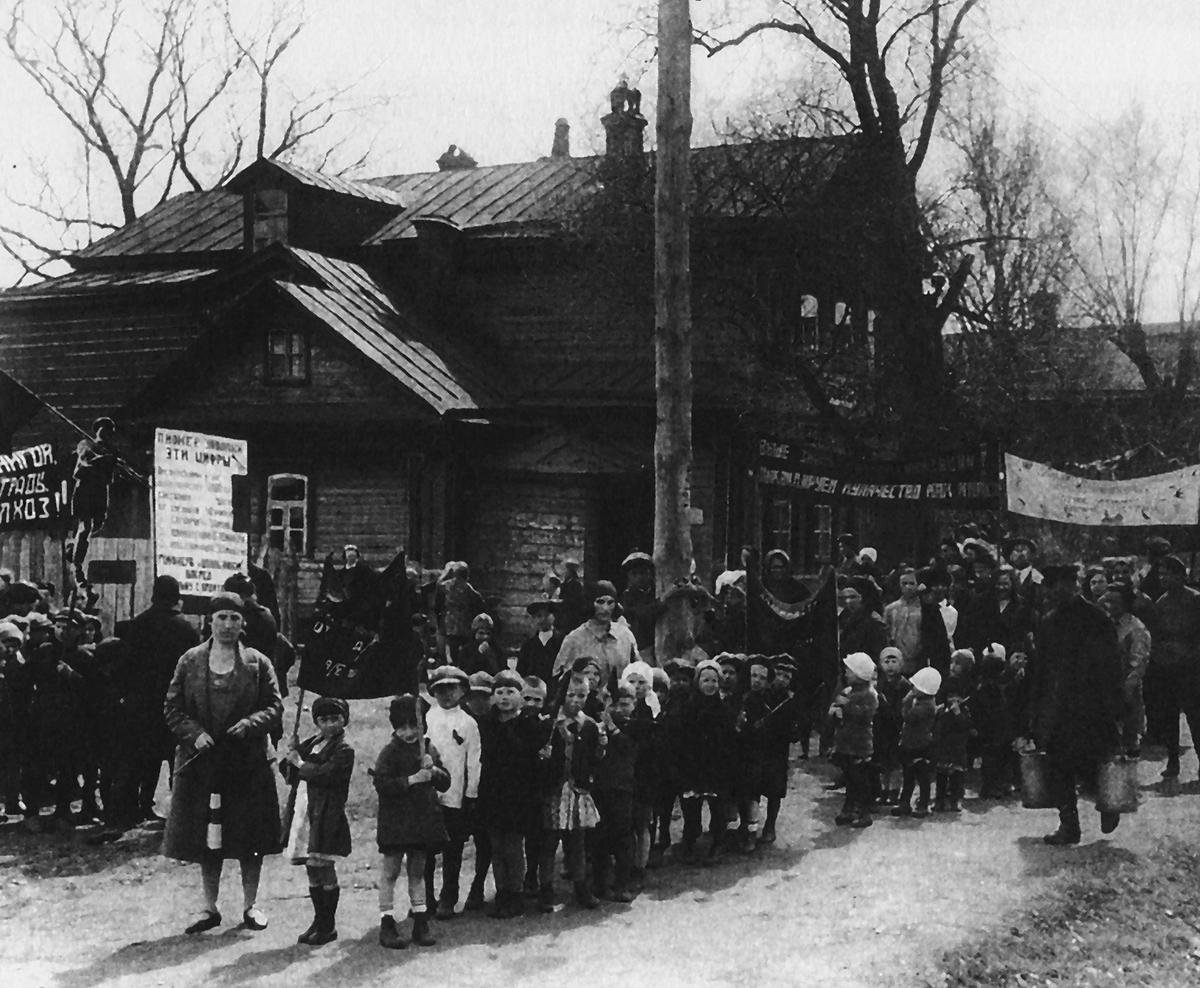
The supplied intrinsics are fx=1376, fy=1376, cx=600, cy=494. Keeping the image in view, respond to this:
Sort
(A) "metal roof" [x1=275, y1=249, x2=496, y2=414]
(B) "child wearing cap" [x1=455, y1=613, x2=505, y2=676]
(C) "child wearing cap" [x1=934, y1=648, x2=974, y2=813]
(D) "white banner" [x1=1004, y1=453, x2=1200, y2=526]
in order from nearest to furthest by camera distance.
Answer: (C) "child wearing cap" [x1=934, y1=648, x2=974, y2=813] → (B) "child wearing cap" [x1=455, y1=613, x2=505, y2=676] → (D) "white banner" [x1=1004, y1=453, x2=1200, y2=526] → (A) "metal roof" [x1=275, y1=249, x2=496, y2=414]

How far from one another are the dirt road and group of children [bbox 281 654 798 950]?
0.27m

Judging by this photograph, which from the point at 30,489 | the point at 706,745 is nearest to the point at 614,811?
the point at 706,745

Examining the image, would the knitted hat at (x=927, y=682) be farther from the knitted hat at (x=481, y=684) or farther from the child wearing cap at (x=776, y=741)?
the knitted hat at (x=481, y=684)

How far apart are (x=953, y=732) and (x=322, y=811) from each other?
529cm

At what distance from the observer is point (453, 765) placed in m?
7.96

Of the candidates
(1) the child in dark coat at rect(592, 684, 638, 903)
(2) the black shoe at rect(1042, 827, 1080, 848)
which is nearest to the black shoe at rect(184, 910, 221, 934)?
(1) the child in dark coat at rect(592, 684, 638, 903)

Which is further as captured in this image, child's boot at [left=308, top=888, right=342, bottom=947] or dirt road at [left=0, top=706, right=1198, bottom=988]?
child's boot at [left=308, top=888, right=342, bottom=947]

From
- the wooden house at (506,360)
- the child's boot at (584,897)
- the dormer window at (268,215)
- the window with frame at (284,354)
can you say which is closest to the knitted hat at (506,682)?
the child's boot at (584,897)

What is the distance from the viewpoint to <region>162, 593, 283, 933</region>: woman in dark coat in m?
7.68

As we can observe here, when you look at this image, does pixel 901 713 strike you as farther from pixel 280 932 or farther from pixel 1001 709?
pixel 280 932

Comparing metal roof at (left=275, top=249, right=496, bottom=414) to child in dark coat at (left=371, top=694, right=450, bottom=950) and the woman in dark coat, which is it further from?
child in dark coat at (left=371, top=694, right=450, bottom=950)

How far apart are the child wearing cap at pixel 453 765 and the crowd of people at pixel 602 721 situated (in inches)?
0.6

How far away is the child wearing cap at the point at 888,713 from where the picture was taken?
10578mm

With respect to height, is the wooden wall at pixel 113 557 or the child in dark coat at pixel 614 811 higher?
the wooden wall at pixel 113 557
